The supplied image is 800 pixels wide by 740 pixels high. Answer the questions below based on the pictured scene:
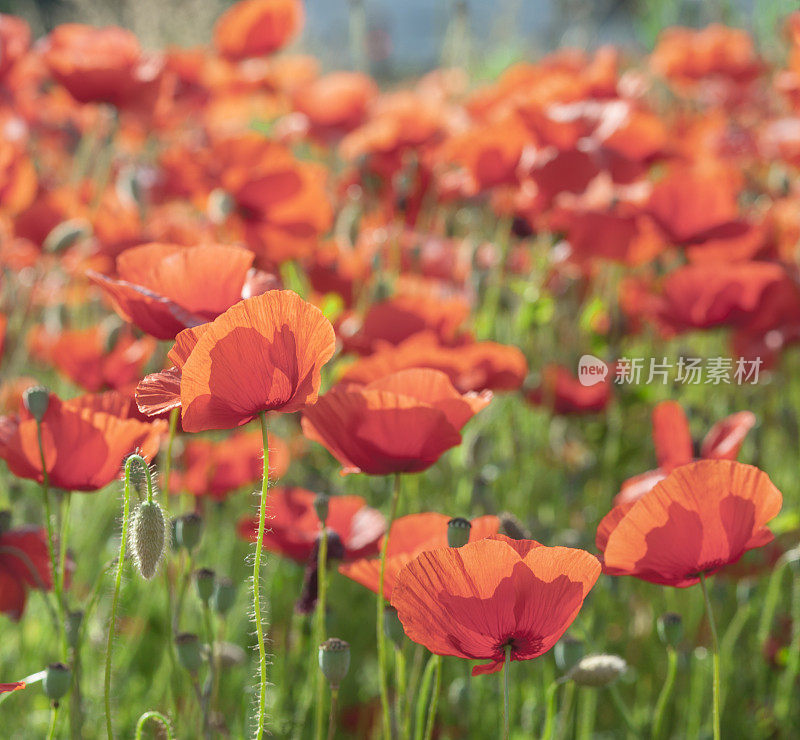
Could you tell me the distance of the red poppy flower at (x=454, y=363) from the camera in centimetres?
92

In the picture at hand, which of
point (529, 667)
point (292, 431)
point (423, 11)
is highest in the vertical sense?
point (423, 11)

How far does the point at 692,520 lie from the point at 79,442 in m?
0.49

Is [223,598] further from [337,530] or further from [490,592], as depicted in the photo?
[490,592]

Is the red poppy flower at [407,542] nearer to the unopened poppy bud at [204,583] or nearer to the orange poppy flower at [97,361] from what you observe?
the unopened poppy bud at [204,583]

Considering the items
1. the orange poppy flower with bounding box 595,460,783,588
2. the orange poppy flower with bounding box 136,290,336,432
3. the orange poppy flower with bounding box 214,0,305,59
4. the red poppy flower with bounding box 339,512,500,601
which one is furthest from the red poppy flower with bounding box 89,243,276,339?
the orange poppy flower with bounding box 214,0,305,59

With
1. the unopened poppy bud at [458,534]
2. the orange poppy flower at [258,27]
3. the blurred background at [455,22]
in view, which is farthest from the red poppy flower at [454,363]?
the orange poppy flower at [258,27]

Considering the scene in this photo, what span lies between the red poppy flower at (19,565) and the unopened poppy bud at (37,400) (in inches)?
8.2

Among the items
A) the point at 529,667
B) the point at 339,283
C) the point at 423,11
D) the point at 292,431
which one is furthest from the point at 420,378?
the point at 423,11

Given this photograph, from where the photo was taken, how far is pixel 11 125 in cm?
193

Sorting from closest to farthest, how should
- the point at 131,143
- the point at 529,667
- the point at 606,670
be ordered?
the point at 606,670, the point at 529,667, the point at 131,143

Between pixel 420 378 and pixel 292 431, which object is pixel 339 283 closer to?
pixel 292 431

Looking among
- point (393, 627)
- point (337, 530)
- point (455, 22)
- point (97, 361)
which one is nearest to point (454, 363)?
point (337, 530)

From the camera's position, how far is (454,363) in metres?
1.01

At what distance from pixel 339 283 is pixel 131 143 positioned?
1.63 meters
